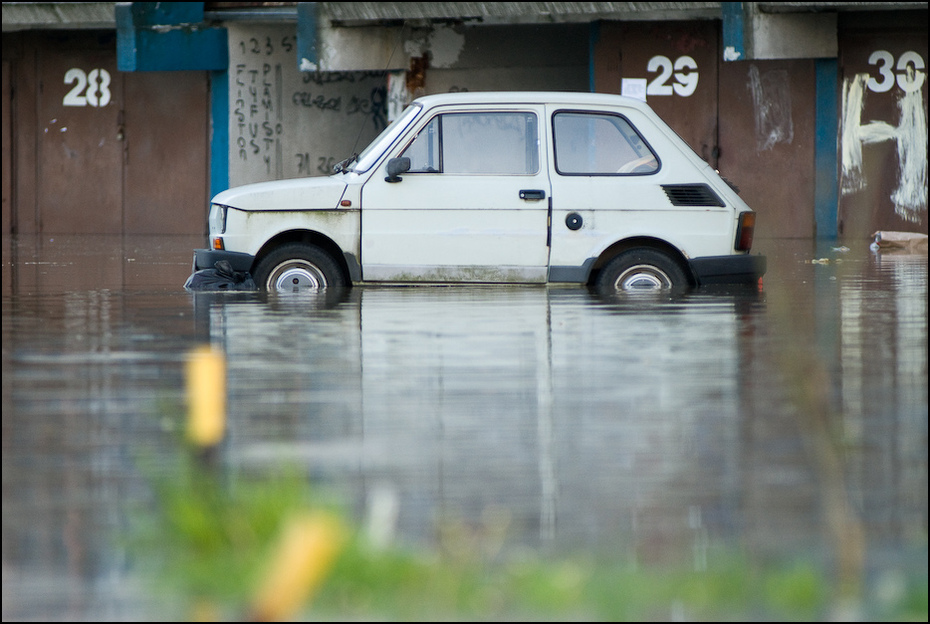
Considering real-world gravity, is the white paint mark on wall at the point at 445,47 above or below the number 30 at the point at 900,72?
above

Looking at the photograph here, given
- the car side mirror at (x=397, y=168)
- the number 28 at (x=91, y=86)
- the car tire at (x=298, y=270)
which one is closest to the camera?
the car side mirror at (x=397, y=168)

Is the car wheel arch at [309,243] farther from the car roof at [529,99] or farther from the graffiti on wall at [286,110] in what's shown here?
the graffiti on wall at [286,110]

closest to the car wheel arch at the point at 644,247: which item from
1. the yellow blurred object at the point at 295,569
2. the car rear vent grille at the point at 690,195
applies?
the car rear vent grille at the point at 690,195

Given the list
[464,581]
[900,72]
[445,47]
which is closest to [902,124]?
[900,72]

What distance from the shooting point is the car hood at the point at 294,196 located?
10.3 meters

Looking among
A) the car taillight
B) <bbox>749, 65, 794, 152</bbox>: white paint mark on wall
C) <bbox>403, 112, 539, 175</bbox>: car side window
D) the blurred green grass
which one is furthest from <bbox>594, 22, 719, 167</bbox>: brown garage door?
the blurred green grass

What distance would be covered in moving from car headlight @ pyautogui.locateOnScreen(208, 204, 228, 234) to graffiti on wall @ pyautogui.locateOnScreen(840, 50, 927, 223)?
1086 centimetres

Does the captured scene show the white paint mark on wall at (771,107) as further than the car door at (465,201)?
Yes

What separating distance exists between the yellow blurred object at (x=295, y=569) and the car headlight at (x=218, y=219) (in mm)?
7202

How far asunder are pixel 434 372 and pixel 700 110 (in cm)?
1405

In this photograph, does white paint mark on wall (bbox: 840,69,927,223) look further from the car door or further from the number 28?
the number 28

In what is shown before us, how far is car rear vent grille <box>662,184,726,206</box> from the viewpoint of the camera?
1032 cm

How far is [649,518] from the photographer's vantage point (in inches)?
160

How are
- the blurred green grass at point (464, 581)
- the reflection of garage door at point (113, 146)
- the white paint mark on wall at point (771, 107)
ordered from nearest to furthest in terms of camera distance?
the blurred green grass at point (464, 581) < the white paint mark on wall at point (771, 107) < the reflection of garage door at point (113, 146)
